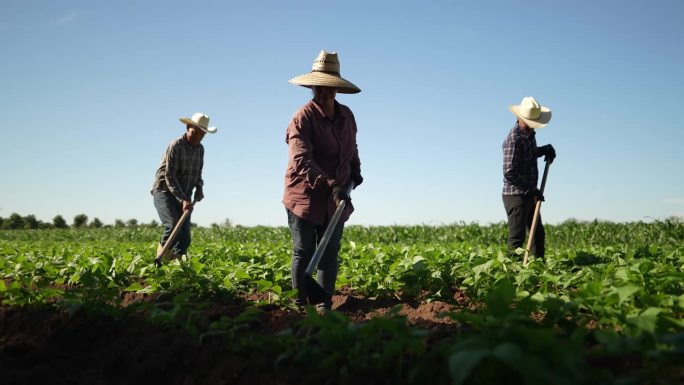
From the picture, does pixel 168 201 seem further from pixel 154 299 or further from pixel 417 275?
pixel 417 275

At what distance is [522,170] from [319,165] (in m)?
2.75

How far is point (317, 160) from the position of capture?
15.0 feet

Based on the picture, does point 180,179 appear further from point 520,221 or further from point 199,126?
point 520,221

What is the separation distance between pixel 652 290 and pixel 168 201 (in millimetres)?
5298

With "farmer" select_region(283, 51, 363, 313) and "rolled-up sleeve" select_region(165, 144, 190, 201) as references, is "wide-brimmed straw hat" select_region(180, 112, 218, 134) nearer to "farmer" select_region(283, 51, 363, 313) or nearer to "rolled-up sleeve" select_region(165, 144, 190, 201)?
"rolled-up sleeve" select_region(165, 144, 190, 201)

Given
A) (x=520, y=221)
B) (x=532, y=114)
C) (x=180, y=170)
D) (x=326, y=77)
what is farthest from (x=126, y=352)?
(x=532, y=114)

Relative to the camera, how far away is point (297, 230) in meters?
4.51

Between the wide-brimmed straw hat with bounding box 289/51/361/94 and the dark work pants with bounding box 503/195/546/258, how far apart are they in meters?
2.56

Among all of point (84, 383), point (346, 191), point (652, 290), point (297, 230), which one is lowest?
point (84, 383)

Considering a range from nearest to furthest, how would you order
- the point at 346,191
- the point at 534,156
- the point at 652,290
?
the point at 652,290 → the point at 346,191 → the point at 534,156

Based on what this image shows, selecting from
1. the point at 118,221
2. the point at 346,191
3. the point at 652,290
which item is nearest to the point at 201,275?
the point at 346,191

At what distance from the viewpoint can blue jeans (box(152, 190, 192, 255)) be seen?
23.0ft

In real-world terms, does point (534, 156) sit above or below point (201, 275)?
above

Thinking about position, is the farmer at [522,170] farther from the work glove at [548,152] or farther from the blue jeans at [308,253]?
the blue jeans at [308,253]
